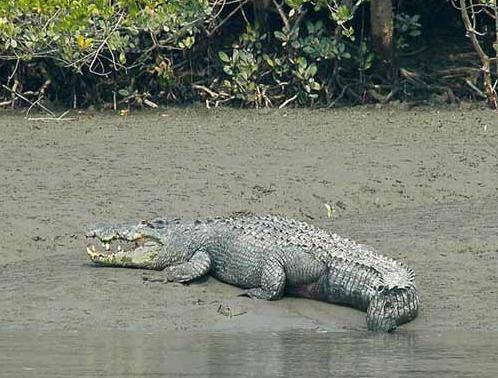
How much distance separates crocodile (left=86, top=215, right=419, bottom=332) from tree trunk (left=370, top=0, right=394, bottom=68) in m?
5.61

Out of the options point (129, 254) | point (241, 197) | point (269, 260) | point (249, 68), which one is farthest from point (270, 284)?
point (249, 68)

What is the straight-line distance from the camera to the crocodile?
29.5ft

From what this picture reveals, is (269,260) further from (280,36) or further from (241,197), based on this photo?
(280,36)

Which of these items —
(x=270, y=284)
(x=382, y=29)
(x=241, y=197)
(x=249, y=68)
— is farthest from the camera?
(x=382, y=29)

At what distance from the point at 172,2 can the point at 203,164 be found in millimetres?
2983

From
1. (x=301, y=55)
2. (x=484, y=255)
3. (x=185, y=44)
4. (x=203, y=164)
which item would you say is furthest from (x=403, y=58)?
(x=484, y=255)

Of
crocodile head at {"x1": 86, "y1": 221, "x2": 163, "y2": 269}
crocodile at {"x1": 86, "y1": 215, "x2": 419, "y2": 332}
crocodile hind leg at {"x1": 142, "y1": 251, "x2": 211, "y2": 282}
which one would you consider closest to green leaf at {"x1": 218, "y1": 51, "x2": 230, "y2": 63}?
crocodile at {"x1": 86, "y1": 215, "x2": 419, "y2": 332}

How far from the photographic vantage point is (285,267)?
9.44 m

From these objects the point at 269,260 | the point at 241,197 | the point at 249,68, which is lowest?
the point at 241,197

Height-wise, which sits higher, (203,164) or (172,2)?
(172,2)

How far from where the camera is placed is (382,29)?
49.6 ft

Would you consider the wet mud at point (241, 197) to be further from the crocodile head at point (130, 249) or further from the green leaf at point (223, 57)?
the green leaf at point (223, 57)

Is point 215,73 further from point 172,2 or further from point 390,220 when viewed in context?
point 390,220

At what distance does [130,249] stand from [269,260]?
3.25 feet
